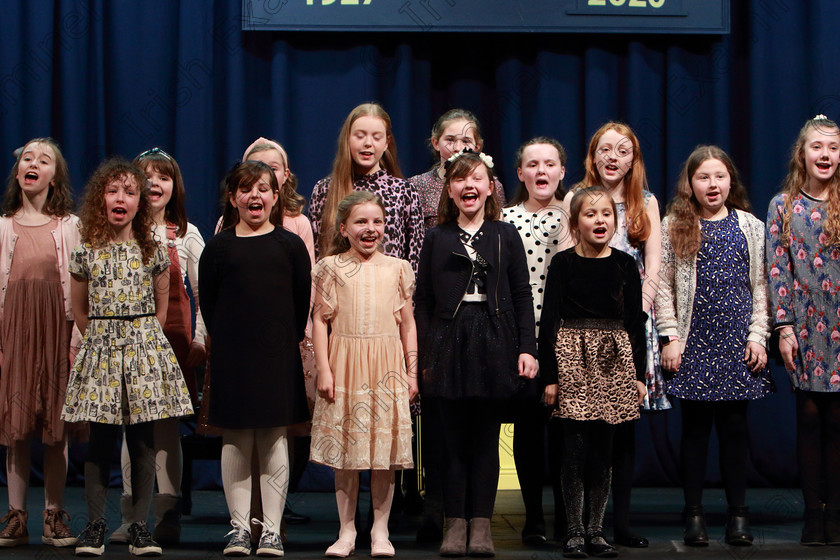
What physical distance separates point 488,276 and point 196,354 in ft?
3.64

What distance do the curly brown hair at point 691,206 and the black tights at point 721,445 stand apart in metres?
0.54

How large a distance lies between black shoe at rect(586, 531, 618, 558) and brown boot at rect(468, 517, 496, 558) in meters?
0.31

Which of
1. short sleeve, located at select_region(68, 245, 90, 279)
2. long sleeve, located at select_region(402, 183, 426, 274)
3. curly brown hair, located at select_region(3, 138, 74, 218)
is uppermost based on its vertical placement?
curly brown hair, located at select_region(3, 138, 74, 218)

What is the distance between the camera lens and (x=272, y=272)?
10.1ft

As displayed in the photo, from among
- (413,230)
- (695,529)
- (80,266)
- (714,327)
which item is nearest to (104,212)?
(80,266)

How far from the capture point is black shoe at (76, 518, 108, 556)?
2984mm

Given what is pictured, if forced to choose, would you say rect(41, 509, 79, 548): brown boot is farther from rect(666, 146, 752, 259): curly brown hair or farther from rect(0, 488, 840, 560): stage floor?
rect(666, 146, 752, 259): curly brown hair

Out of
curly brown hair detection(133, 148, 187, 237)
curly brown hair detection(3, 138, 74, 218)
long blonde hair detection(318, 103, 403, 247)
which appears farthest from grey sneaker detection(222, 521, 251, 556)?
curly brown hair detection(3, 138, 74, 218)

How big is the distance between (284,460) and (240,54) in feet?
7.83

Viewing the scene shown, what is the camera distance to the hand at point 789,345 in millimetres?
3297

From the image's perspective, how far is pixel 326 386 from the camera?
117 inches

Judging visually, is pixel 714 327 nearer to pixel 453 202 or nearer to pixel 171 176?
pixel 453 202

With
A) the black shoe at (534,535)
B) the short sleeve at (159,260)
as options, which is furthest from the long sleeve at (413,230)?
the black shoe at (534,535)

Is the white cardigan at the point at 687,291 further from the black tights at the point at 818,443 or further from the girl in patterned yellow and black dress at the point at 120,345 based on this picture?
the girl in patterned yellow and black dress at the point at 120,345
